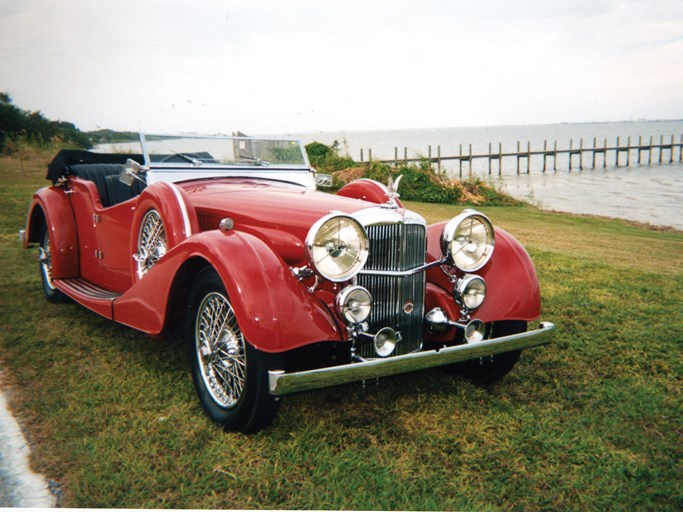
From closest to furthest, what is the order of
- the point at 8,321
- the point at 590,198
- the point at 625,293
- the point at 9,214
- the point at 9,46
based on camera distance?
1. the point at 9,46
2. the point at 8,321
3. the point at 625,293
4. the point at 9,214
5. the point at 590,198

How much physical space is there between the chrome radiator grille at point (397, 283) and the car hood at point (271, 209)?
287mm

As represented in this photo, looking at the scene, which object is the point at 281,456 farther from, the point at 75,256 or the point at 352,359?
the point at 75,256

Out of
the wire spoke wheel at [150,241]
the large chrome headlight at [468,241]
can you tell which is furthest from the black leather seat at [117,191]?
the large chrome headlight at [468,241]

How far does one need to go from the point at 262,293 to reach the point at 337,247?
1.28 ft

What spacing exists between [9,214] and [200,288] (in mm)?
7615

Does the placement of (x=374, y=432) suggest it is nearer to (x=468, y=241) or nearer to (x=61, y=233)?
(x=468, y=241)

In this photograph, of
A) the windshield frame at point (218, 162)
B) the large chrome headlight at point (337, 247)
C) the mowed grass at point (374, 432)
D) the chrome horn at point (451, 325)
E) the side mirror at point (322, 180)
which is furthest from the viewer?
the side mirror at point (322, 180)

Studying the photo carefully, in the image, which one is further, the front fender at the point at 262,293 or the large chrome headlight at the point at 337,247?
the large chrome headlight at the point at 337,247

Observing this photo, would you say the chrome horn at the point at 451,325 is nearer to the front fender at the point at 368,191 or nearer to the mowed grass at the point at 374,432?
the mowed grass at the point at 374,432

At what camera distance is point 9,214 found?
28.3ft

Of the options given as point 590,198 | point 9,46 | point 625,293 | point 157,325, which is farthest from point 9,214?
point 590,198

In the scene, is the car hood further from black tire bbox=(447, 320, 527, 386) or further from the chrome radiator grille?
black tire bbox=(447, 320, 527, 386)

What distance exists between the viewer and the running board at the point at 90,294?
328 cm

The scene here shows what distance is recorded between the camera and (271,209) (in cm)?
294
